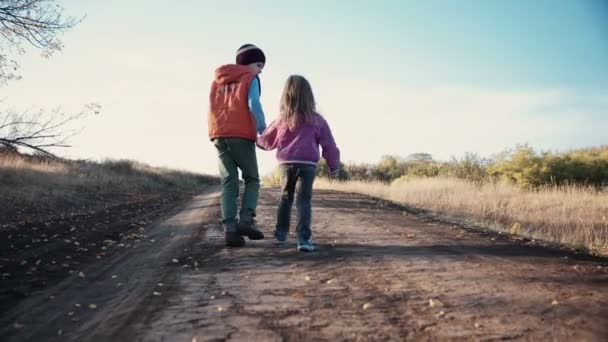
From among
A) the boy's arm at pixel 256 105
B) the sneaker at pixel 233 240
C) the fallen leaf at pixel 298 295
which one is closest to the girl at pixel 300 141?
the boy's arm at pixel 256 105

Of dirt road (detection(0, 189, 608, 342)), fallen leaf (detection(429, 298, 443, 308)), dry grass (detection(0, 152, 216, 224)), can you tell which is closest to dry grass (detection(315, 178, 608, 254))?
dirt road (detection(0, 189, 608, 342))

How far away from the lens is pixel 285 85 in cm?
559

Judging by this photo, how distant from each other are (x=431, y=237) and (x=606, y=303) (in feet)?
10.3

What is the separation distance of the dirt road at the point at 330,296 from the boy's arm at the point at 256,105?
4.60 feet

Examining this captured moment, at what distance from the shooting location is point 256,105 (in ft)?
18.7

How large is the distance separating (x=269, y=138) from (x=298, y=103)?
58 cm

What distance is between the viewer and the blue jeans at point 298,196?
5.29 meters

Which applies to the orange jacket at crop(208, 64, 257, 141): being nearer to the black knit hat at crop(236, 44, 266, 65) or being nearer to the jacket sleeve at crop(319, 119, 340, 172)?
the black knit hat at crop(236, 44, 266, 65)

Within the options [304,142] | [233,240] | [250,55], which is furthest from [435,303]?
[250,55]

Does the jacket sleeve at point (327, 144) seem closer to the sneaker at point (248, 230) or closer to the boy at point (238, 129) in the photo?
the boy at point (238, 129)

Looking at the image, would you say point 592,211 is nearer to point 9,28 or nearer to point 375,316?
point 375,316

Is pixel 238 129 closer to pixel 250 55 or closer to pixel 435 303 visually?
pixel 250 55

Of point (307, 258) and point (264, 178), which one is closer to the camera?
point (307, 258)

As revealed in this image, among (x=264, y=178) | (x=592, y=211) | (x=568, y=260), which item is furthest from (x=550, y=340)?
(x=264, y=178)
